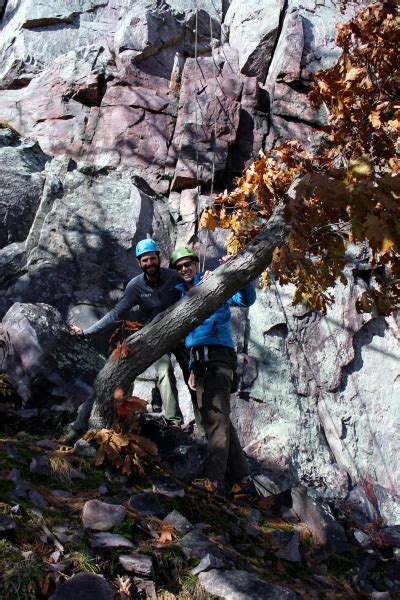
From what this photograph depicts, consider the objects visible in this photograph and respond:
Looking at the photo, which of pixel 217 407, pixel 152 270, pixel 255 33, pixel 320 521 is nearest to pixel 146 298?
pixel 152 270

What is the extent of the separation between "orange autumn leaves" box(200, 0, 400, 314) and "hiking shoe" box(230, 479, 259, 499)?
207 cm

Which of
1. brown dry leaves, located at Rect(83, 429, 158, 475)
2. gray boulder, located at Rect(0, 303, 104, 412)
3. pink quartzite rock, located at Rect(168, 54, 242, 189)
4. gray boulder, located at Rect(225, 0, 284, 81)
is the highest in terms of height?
gray boulder, located at Rect(225, 0, 284, 81)

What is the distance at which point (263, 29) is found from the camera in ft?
43.3

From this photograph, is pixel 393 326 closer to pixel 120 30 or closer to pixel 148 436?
pixel 148 436

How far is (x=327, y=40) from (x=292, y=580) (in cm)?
1171

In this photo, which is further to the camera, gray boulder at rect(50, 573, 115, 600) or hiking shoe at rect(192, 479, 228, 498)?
hiking shoe at rect(192, 479, 228, 498)

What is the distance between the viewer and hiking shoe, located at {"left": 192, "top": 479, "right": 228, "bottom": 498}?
5.42 metres

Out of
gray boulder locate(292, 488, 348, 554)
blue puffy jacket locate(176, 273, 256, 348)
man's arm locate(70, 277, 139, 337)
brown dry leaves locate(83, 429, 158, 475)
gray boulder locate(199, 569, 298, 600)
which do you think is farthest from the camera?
man's arm locate(70, 277, 139, 337)

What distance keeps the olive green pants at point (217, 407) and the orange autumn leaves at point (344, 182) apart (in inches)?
37.0

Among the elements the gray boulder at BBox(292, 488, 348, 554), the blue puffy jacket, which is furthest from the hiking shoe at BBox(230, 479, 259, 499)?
the blue puffy jacket

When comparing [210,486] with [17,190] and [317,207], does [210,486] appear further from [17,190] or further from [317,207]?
[17,190]

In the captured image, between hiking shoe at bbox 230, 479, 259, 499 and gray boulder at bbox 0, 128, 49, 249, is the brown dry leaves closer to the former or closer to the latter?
hiking shoe at bbox 230, 479, 259, 499

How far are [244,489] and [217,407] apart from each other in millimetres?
958

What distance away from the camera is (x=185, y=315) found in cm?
526
